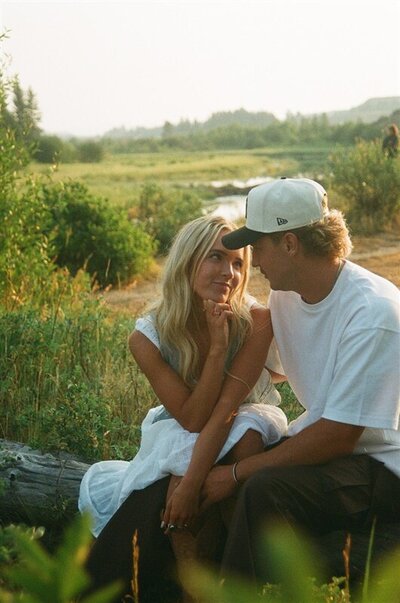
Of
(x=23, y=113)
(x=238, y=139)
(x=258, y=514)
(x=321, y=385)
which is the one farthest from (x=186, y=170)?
(x=258, y=514)

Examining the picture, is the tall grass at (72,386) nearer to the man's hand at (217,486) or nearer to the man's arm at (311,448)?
the man's hand at (217,486)

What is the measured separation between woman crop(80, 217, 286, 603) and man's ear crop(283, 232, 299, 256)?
1.14 ft

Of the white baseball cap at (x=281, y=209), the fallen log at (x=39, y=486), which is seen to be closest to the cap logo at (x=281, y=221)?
the white baseball cap at (x=281, y=209)

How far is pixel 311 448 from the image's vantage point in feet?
9.37

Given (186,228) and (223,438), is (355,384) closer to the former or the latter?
(223,438)

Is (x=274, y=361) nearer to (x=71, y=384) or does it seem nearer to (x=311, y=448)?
(x=311, y=448)

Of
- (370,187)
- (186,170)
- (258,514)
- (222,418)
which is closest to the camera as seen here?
(258,514)

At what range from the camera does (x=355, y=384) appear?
2.79 meters

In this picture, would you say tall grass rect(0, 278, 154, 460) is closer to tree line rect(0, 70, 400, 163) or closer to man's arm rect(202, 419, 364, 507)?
man's arm rect(202, 419, 364, 507)

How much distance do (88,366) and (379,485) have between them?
2.74 meters

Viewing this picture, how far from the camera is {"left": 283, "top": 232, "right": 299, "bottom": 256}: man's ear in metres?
2.96

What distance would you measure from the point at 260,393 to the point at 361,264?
→ 30.2ft

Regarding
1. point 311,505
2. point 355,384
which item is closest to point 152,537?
point 311,505

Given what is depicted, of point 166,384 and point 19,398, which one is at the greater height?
point 166,384
